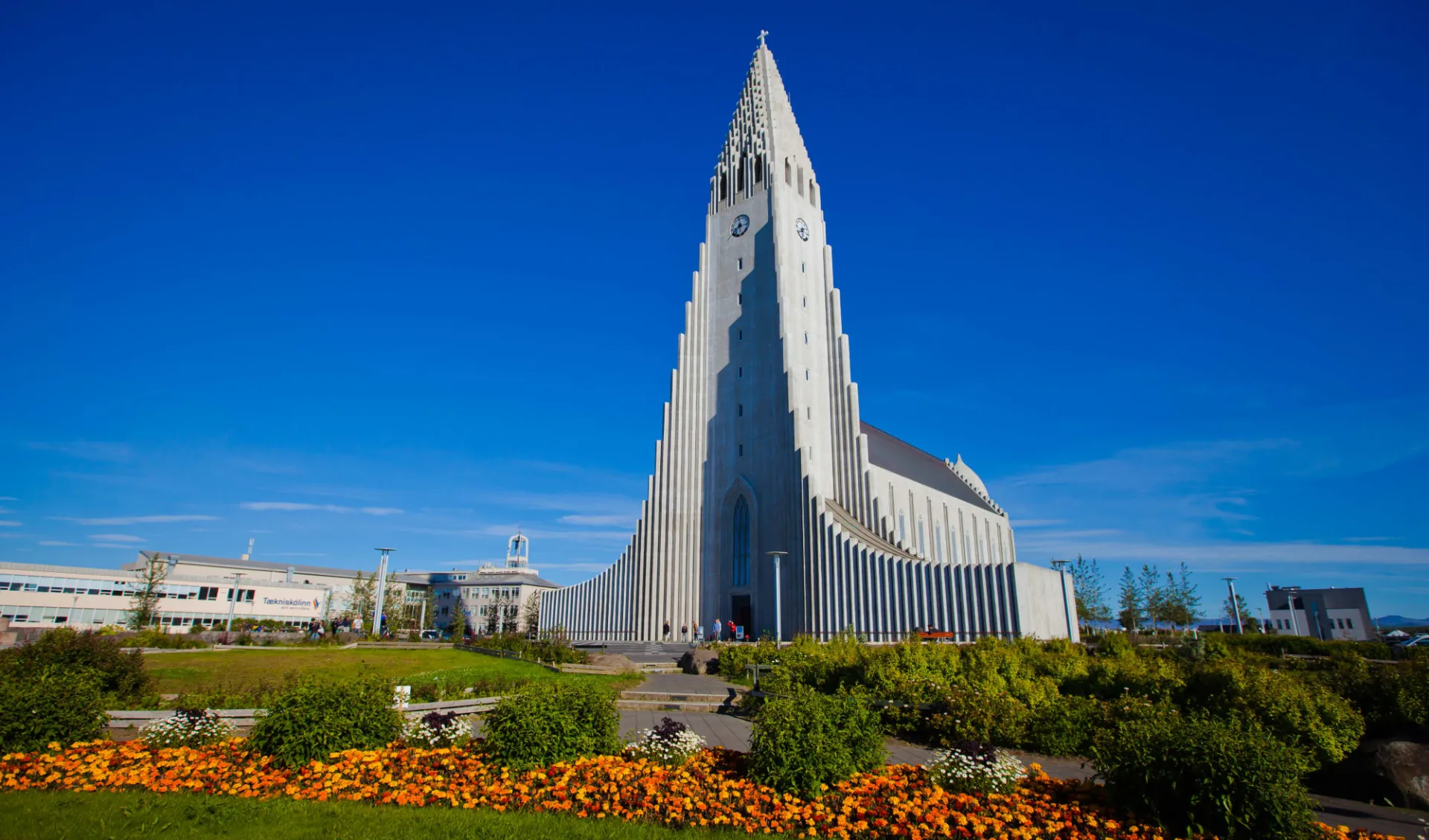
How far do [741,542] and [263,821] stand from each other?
38163 mm

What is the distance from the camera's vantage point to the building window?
144 ft

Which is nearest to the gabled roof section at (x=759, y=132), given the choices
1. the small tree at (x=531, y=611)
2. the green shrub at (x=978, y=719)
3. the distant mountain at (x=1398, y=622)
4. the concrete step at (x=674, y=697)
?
the concrete step at (x=674, y=697)

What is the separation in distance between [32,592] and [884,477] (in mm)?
71515

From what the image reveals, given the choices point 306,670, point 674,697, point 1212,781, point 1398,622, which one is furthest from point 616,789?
point 1398,622

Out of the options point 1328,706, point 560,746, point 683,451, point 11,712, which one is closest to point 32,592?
point 683,451

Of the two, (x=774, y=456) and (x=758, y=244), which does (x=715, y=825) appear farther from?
(x=758, y=244)

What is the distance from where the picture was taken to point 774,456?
43.6 m

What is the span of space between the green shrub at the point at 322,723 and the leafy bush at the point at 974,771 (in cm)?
683

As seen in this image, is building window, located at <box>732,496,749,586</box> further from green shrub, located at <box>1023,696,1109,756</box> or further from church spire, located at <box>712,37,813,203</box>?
green shrub, located at <box>1023,696,1109,756</box>

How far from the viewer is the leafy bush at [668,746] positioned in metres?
9.14

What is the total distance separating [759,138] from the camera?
52531 mm

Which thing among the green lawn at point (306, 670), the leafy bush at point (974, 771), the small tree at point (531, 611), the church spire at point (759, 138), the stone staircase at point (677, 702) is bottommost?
the stone staircase at point (677, 702)

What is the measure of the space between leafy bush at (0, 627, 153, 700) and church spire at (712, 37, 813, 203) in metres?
44.5

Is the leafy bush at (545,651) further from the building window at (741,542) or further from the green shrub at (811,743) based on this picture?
the green shrub at (811,743)
